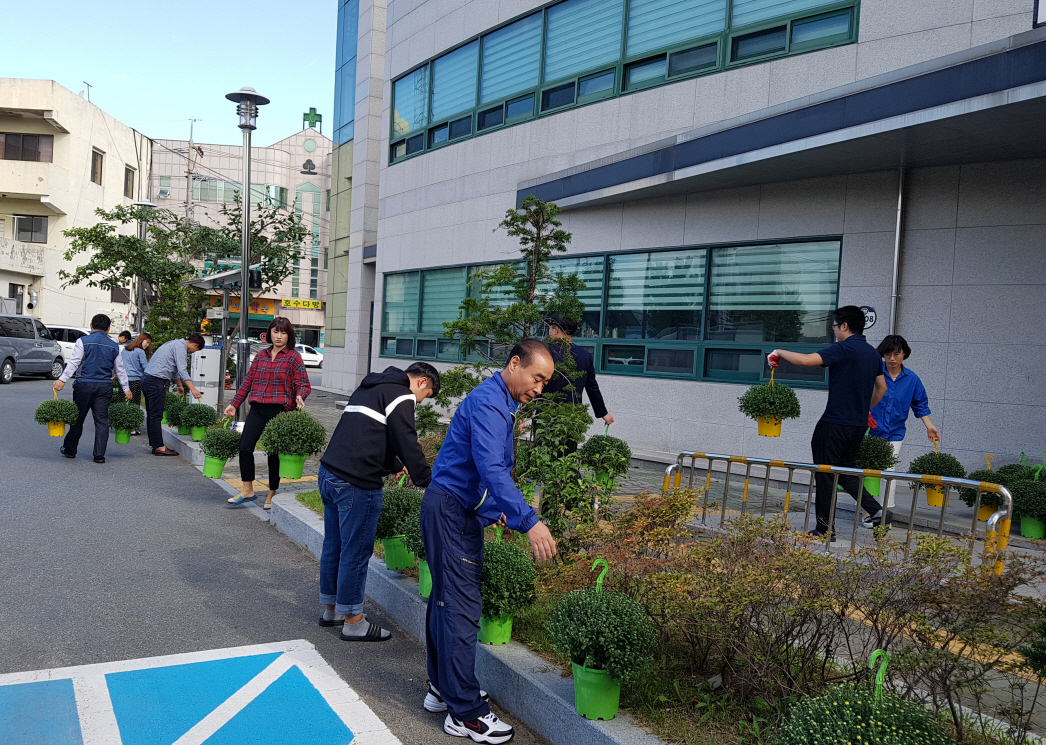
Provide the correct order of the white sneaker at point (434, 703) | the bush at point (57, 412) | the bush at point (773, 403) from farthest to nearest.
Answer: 1. the bush at point (57, 412)
2. the bush at point (773, 403)
3. the white sneaker at point (434, 703)

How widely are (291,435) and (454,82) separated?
37.5ft

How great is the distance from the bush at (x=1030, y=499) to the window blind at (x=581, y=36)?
8.98 meters

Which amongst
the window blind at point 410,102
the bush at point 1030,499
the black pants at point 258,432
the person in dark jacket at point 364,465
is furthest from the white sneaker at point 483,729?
the window blind at point 410,102

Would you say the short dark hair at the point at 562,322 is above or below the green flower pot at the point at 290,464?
above

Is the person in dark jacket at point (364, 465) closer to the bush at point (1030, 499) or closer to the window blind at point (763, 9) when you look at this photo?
the bush at point (1030, 499)

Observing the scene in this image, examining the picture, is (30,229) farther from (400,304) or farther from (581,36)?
(581,36)

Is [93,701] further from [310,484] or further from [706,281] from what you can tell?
[706,281]

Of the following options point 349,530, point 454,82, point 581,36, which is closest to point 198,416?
point 349,530

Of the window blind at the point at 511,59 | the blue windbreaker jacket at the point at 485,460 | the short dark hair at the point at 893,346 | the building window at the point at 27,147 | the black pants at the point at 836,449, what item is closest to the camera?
the blue windbreaker jacket at the point at 485,460

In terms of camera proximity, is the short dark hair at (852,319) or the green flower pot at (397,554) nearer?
the green flower pot at (397,554)

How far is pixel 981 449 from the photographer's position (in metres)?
9.07

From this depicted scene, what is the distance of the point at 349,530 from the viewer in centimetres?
511

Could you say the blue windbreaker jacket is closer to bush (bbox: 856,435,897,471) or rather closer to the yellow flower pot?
the yellow flower pot

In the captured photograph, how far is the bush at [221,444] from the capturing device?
920 cm
